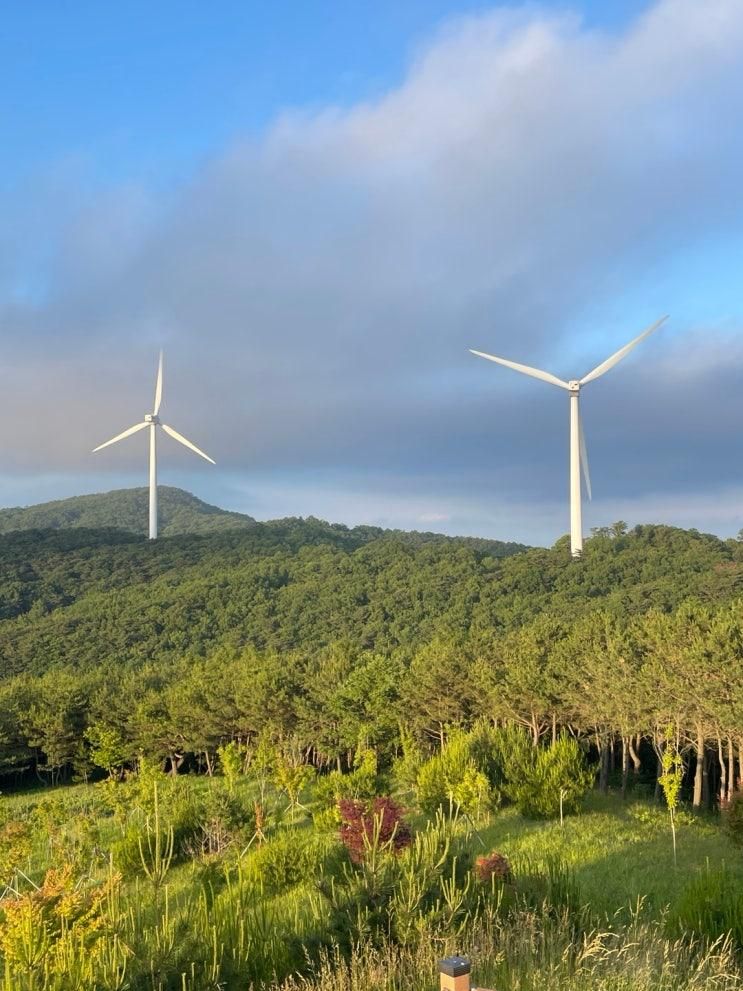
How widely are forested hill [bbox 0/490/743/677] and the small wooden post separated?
52.7 m

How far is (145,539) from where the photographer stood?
7023 inches

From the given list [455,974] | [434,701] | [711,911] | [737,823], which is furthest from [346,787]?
[455,974]

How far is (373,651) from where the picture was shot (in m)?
72.6

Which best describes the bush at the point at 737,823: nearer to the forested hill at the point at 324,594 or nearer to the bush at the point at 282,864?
the bush at the point at 282,864

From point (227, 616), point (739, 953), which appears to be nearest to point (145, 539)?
point (227, 616)

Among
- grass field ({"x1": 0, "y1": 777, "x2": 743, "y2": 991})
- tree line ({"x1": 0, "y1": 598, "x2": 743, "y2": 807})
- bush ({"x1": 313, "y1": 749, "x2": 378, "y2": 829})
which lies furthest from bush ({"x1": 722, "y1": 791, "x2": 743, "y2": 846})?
bush ({"x1": 313, "y1": 749, "x2": 378, "y2": 829})

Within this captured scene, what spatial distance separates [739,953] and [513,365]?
61077 millimetres

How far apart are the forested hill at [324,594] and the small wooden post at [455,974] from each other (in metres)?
52.7

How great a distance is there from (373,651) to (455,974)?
67039mm

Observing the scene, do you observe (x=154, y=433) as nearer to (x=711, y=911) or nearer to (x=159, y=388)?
(x=159, y=388)

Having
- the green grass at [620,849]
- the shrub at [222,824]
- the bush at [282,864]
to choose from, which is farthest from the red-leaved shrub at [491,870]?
the shrub at [222,824]

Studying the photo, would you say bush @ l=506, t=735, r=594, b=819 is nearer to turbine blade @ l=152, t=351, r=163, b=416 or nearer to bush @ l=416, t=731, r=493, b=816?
bush @ l=416, t=731, r=493, b=816

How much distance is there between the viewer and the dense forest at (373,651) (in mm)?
40844

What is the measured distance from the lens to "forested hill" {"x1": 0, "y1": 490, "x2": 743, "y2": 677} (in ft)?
296
